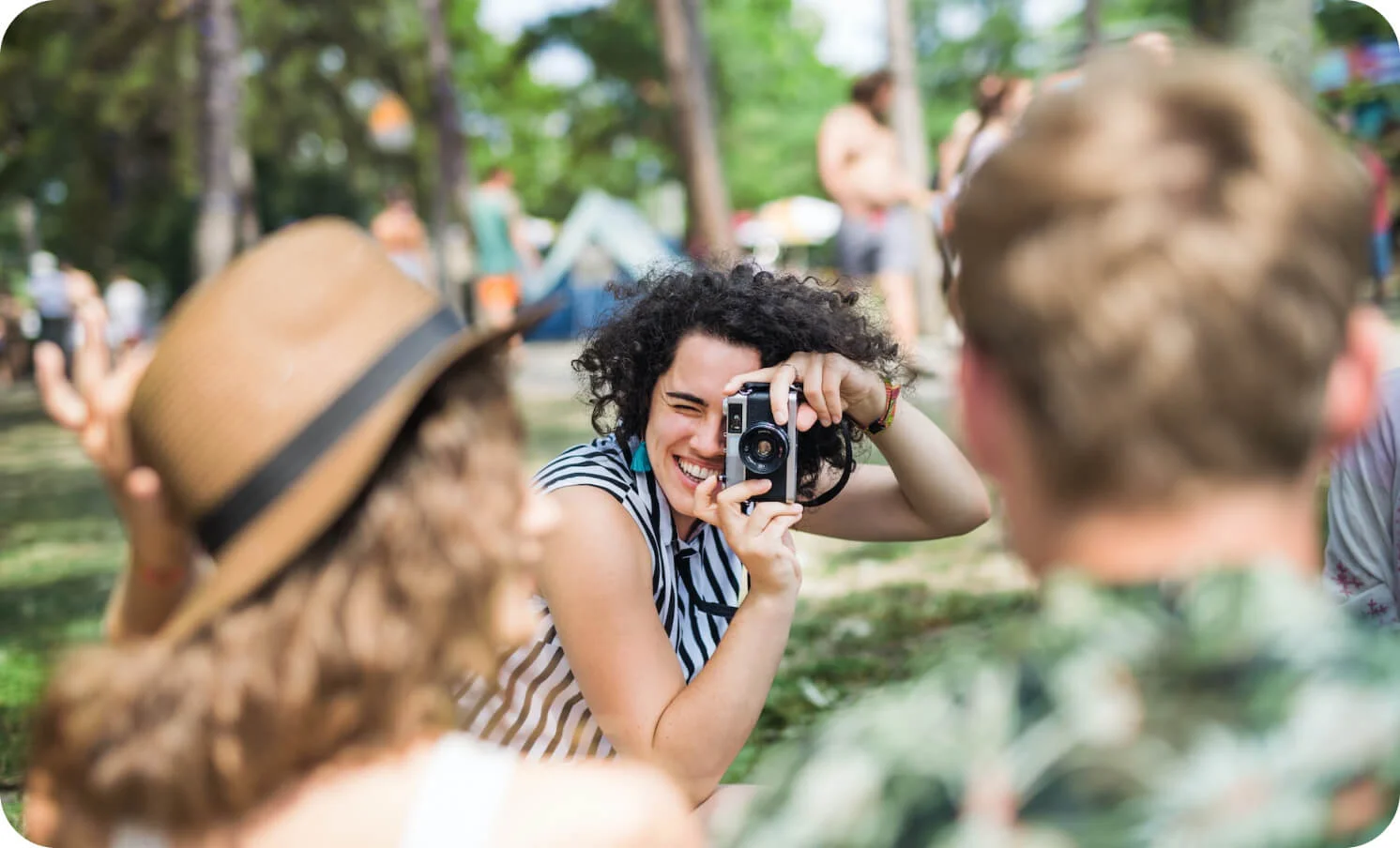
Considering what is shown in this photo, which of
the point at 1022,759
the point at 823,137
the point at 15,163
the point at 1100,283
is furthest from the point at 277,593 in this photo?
the point at 15,163

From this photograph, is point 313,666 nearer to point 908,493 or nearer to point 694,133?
point 908,493

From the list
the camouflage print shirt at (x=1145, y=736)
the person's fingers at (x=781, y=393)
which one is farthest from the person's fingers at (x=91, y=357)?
the person's fingers at (x=781, y=393)

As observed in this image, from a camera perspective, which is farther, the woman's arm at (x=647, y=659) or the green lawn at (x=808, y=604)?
the green lawn at (x=808, y=604)

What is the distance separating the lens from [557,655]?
2.35m

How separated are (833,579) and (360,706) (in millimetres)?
4520

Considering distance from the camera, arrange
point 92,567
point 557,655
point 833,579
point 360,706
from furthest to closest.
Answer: point 92,567, point 833,579, point 557,655, point 360,706

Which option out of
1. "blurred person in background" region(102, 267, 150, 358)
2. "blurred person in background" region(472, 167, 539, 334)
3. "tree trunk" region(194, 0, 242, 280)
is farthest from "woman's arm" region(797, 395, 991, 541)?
"blurred person in background" region(102, 267, 150, 358)

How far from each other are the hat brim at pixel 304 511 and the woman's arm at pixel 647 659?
0.89 metres

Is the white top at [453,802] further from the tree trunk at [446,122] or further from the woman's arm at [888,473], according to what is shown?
the tree trunk at [446,122]

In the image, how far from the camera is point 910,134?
1519 cm

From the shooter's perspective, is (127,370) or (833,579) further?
(833,579)

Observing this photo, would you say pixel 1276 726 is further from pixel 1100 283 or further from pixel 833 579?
pixel 833 579

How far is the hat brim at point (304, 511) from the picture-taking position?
4.18 feet

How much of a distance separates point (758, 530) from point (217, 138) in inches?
398
